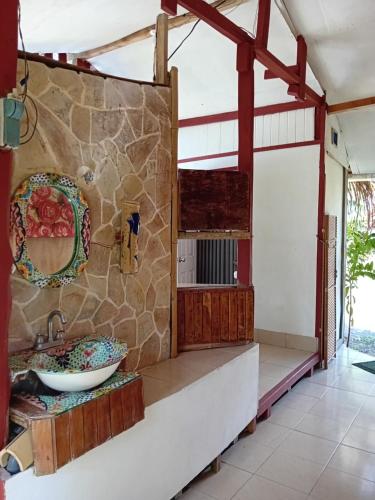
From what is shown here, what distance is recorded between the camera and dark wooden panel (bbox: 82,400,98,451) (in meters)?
1.52

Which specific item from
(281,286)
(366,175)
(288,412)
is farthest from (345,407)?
(366,175)

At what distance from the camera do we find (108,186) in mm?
2258

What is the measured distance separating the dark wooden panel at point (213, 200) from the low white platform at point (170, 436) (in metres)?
0.93

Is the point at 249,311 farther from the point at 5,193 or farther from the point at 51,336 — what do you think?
the point at 5,193

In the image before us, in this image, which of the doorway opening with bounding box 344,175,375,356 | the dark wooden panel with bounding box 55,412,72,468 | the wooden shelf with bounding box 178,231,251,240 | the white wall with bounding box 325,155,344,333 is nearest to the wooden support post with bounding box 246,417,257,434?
the wooden shelf with bounding box 178,231,251,240

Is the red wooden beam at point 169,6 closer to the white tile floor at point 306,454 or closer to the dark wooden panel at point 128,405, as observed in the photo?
the dark wooden panel at point 128,405

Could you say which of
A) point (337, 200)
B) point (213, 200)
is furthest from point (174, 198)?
point (337, 200)

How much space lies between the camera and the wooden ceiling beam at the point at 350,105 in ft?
14.5

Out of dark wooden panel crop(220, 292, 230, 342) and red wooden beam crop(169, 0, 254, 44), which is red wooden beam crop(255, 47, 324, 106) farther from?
dark wooden panel crop(220, 292, 230, 342)

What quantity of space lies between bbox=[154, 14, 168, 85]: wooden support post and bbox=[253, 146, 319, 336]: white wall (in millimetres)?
2404

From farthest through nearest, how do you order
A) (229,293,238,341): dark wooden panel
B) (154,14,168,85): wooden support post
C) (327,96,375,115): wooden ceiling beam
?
(327,96,375,115): wooden ceiling beam
(229,293,238,341): dark wooden panel
(154,14,168,85): wooden support post

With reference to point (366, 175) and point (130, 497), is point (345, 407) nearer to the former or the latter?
point (130, 497)

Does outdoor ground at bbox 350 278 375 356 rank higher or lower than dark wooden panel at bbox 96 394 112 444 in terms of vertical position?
lower

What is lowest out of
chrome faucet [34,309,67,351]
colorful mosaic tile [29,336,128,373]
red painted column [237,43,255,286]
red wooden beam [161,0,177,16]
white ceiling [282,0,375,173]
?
colorful mosaic tile [29,336,128,373]
